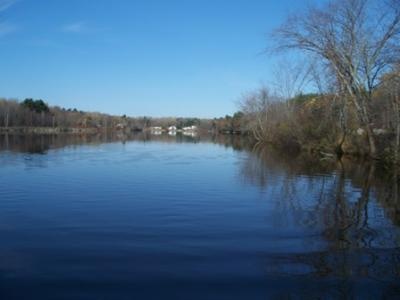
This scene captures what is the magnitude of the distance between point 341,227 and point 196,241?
4447mm

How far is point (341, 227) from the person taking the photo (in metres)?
12.6

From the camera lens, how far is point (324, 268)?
8750 mm

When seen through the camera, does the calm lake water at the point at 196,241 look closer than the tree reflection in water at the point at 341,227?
Yes

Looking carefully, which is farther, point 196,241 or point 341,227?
point 341,227

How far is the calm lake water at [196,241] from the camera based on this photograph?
7.73 metres

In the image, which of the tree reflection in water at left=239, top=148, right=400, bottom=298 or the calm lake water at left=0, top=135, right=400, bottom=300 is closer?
the calm lake water at left=0, top=135, right=400, bottom=300

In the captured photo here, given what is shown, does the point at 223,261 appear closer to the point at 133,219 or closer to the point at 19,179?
the point at 133,219

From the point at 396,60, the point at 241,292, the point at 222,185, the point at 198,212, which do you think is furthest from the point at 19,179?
the point at 396,60

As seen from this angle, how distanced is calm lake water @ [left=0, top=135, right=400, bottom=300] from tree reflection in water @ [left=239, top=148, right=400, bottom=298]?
0.04 metres

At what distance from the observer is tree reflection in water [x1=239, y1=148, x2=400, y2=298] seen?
8.21 meters

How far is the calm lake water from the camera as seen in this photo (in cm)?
773

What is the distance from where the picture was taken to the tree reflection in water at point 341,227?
821 cm

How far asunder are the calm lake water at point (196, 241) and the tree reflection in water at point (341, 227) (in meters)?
0.04

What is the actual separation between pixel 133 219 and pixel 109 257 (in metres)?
3.90
